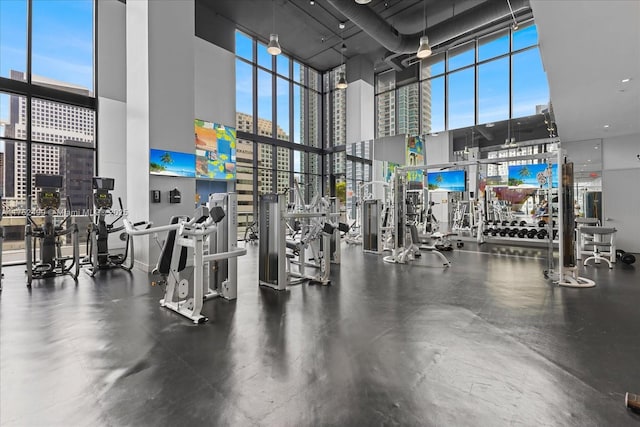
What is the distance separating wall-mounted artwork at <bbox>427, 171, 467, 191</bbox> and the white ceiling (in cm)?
381

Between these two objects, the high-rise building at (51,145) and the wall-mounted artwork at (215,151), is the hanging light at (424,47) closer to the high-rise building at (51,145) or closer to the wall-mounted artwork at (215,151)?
the wall-mounted artwork at (215,151)

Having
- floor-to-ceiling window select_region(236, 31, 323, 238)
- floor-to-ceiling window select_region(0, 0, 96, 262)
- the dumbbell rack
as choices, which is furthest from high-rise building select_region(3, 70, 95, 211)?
the dumbbell rack

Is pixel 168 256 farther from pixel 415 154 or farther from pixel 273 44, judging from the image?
pixel 415 154

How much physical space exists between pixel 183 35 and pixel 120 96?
123 inches

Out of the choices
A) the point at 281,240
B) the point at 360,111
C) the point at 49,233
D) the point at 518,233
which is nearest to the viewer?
the point at 281,240

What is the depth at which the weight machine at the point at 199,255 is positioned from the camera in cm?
360

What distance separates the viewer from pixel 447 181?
36.4ft

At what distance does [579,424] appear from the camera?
1887 millimetres

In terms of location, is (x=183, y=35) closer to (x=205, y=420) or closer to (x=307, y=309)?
(x=307, y=309)

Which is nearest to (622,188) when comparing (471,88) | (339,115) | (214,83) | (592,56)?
(471,88)

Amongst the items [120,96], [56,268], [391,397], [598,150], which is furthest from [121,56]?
[598,150]

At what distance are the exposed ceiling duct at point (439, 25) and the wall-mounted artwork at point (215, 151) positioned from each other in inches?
203

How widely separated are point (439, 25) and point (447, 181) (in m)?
4.92

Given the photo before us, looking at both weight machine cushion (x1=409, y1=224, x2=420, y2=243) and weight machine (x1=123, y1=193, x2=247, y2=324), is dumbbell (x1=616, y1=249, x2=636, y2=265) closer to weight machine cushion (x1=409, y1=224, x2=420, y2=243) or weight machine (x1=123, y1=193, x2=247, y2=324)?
weight machine cushion (x1=409, y1=224, x2=420, y2=243)
